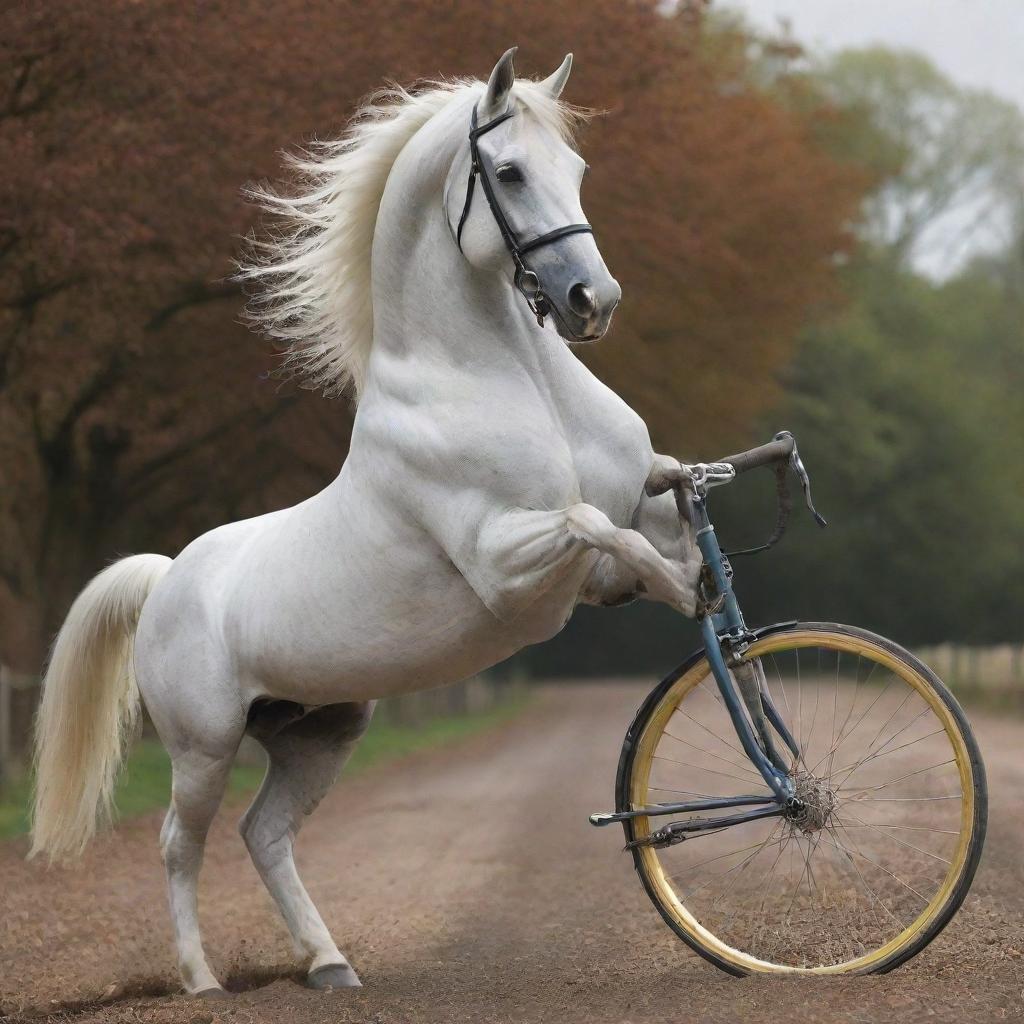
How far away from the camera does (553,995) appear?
562 centimetres

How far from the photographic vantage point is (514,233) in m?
5.03

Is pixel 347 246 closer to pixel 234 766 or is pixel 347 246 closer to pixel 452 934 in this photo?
pixel 452 934

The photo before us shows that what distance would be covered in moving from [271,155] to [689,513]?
Result: 9632 mm

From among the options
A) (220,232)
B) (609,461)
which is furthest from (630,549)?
(220,232)

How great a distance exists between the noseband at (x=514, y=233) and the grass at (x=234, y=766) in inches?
125

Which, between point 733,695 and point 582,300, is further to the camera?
point 733,695

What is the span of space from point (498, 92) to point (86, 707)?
137 inches

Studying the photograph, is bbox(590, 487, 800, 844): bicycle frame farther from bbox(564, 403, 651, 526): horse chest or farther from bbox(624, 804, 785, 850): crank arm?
bbox(564, 403, 651, 526): horse chest

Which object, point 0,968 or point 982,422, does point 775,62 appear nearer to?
point 982,422

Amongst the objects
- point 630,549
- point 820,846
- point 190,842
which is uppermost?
point 630,549

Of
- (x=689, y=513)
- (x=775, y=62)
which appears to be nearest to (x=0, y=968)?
(x=689, y=513)

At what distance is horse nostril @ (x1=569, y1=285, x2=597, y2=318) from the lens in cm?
479

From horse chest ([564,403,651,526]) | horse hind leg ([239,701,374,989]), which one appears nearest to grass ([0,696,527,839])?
horse hind leg ([239,701,374,989])

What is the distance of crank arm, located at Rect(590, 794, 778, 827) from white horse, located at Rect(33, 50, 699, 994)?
634mm
